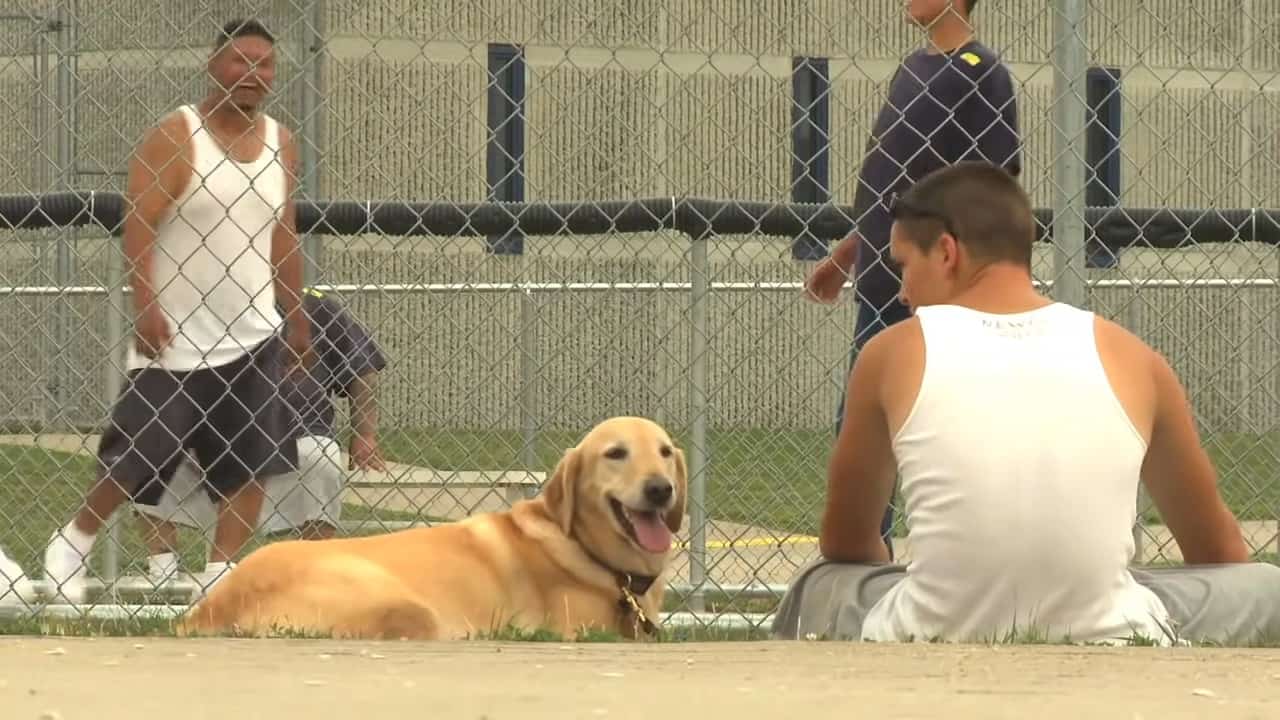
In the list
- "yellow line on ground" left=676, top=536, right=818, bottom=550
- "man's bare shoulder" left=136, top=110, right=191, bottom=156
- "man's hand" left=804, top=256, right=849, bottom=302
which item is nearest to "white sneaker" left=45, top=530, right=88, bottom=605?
"man's bare shoulder" left=136, top=110, right=191, bottom=156

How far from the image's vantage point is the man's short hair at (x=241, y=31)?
670cm

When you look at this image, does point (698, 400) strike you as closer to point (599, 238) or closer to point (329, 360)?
point (329, 360)

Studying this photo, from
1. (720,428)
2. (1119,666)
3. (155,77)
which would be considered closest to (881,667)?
(1119,666)

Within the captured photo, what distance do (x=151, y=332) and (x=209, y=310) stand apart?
0.18m

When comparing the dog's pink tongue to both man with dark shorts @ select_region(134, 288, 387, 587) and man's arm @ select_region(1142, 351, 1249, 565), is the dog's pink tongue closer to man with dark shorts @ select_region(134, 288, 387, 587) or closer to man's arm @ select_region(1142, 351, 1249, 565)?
man with dark shorts @ select_region(134, 288, 387, 587)

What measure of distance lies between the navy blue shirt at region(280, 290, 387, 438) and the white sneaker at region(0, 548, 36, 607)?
1.50 metres

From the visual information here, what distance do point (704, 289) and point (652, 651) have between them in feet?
7.58

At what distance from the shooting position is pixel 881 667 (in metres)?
4.01

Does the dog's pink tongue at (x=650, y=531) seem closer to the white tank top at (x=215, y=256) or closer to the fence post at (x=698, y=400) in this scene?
the fence post at (x=698, y=400)

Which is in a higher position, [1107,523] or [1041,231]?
[1041,231]

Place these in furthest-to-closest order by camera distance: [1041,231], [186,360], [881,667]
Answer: [1041,231] → [186,360] → [881,667]

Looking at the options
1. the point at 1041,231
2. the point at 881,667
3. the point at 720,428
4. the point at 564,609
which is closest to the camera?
the point at 881,667

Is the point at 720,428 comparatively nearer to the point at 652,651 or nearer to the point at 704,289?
the point at 704,289

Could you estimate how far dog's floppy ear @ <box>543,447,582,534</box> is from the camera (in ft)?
20.1
